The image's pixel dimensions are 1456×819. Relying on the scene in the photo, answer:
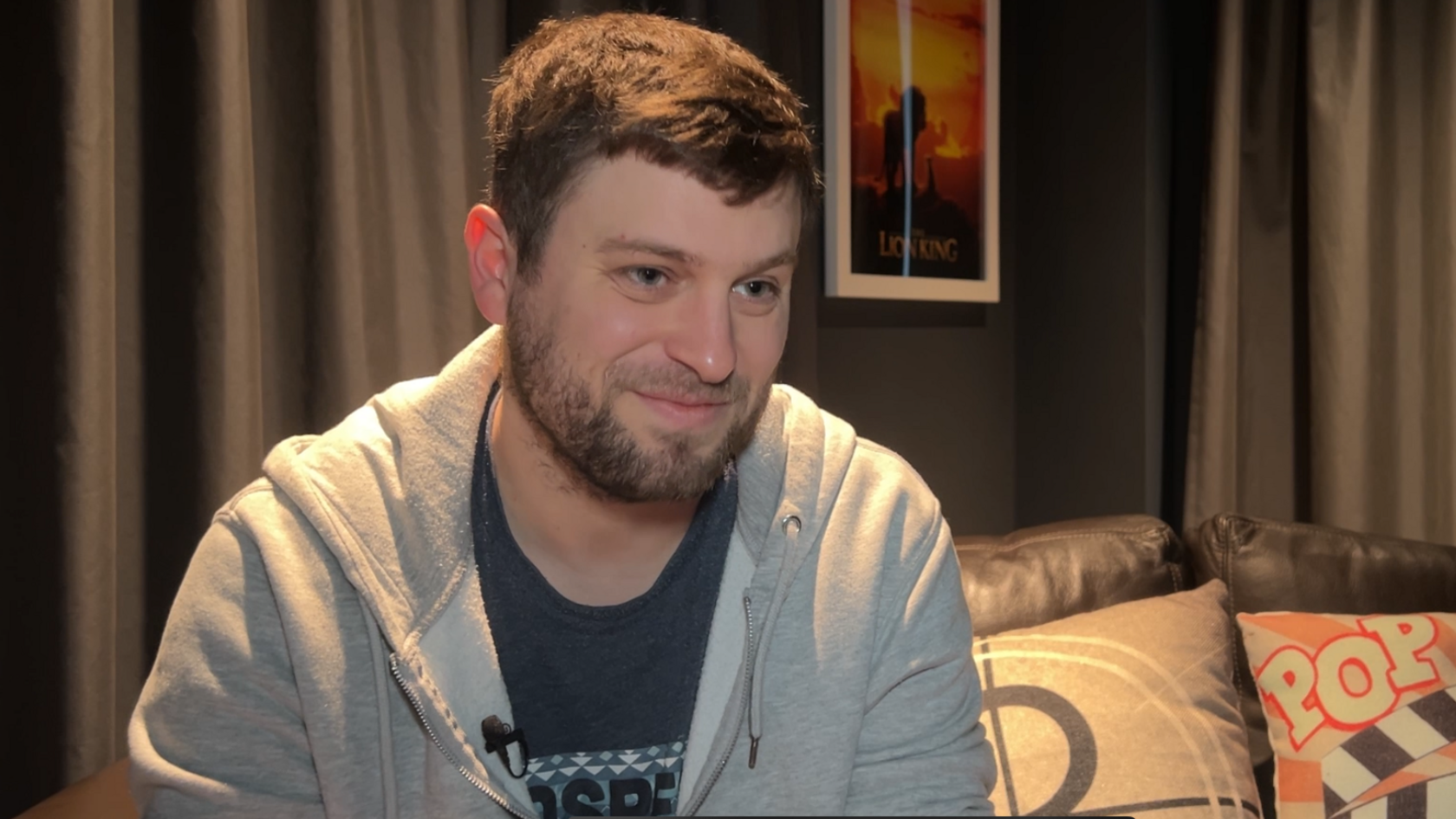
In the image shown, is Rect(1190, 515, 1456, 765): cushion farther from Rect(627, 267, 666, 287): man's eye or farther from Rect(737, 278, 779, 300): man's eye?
Rect(627, 267, 666, 287): man's eye

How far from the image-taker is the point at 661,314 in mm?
1088

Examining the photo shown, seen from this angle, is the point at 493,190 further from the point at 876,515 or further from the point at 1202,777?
the point at 1202,777

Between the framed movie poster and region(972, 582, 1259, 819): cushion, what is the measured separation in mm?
986

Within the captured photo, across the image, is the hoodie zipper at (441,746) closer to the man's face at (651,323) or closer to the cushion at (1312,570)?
the man's face at (651,323)

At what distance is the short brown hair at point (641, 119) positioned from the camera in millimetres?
1070

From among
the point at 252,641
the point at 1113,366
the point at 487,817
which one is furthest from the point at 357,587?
the point at 1113,366

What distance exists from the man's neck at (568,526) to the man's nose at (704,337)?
8.1 inches

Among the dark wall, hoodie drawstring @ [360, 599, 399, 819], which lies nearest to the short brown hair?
hoodie drawstring @ [360, 599, 399, 819]

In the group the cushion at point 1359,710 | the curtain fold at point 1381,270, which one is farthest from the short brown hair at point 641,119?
the curtain fold at point 1381,270

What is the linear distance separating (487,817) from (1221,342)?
1985mm

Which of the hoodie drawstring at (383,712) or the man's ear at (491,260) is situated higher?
the man's ear at (491,260)

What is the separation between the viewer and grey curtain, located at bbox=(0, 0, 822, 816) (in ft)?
4.26

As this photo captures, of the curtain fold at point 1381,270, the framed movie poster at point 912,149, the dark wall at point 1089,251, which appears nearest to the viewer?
the framed movie poster at point 912,149

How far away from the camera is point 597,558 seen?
1.24m
